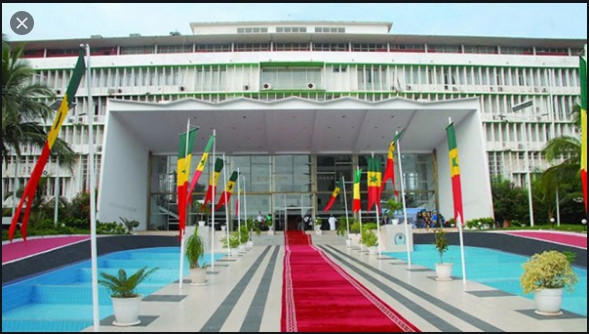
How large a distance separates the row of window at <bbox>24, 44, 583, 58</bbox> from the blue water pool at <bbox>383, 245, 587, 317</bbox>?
2440 cm

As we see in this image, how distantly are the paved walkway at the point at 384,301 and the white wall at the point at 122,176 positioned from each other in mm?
18546

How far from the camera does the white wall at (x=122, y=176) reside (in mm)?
27862

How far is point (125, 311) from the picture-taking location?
6.43m

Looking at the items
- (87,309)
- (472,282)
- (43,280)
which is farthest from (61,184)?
(472,282)

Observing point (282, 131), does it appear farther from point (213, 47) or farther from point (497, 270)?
point (497, 270)

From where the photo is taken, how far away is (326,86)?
3766cm

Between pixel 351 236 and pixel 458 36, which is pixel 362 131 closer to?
pixel 351 236

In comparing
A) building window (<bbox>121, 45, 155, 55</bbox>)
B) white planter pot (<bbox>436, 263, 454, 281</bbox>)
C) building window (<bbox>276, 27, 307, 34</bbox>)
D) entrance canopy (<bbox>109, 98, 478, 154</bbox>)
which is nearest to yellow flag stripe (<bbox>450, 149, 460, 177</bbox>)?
white planter pot (<bbox>436, 263, 454, 281</bbox>)

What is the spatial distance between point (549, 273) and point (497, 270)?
22.8ft

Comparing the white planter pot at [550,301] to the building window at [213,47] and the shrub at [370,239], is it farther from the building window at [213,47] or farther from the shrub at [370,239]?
the building window at [213,47]

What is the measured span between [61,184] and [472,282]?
34355 mm

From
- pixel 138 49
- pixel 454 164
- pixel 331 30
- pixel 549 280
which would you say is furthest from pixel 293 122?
pixel 549 280

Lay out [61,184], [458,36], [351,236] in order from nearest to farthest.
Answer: [351,236]
[61,184]
[458,36]

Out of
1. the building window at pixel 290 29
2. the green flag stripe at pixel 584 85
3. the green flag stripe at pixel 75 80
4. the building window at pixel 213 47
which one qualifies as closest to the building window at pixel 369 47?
the building window at pixel 290 29
